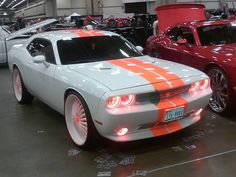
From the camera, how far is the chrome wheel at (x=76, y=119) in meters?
3.84

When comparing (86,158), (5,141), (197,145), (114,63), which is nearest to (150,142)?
(197,145)

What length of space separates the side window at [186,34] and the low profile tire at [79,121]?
2.73 meters

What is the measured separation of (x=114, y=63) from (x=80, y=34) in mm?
897

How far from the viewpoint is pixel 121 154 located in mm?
3793

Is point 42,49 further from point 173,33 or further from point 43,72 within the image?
point 173,33

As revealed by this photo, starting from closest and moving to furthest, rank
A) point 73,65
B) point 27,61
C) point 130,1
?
point 73,65 < point 27,61 < point 130,1

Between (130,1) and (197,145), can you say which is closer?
(197,145)

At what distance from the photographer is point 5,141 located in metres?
4.29

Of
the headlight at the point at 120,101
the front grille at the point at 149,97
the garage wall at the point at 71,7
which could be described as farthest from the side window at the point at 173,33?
the garage wall at the point at 71,7

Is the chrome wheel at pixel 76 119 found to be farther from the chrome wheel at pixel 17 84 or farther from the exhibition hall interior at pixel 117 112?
the chrome wheel at pixel 17 84

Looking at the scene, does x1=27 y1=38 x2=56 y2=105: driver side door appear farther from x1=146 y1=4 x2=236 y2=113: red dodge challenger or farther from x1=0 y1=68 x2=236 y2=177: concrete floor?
x1=146 y1=4 x2=236 y2=113: red dodge challenger

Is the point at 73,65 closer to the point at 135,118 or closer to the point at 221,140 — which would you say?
the point at 135,118

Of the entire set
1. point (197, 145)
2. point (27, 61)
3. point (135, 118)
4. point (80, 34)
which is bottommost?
point (197, 145)

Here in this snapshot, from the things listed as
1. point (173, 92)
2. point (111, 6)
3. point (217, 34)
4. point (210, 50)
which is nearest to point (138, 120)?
point (173, 92)
